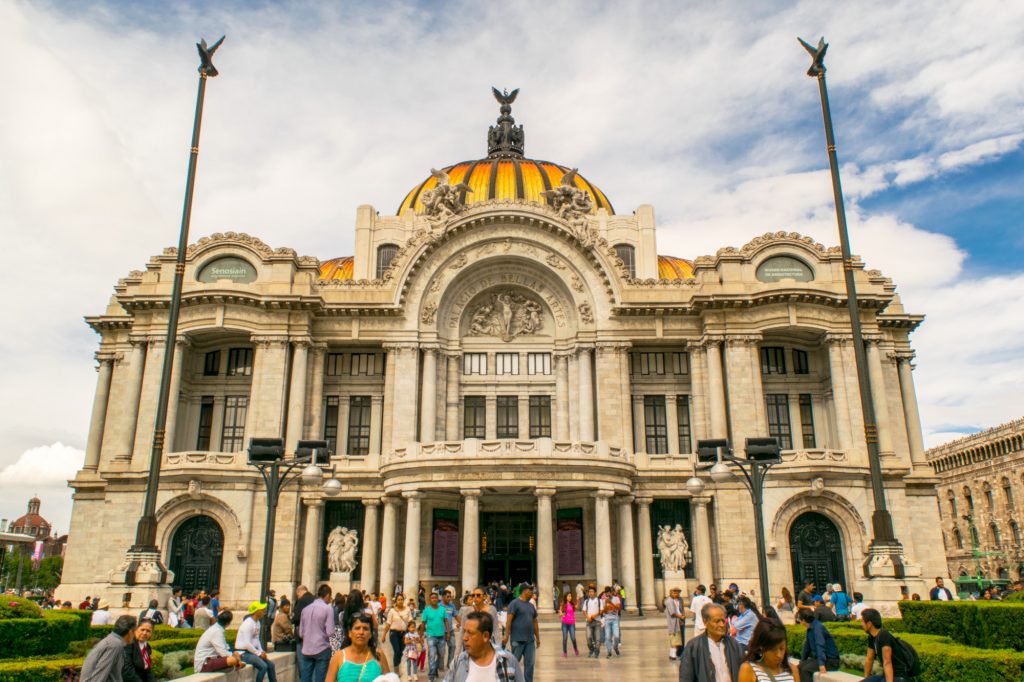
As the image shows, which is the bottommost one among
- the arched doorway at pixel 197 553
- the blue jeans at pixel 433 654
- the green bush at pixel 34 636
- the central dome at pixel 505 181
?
the blue jeans at pixel 433 654

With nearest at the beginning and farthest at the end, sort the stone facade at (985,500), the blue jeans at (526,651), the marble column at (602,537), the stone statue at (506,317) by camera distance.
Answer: the blue jeans at (526,651) < the marble column at (602,537) < the stone statue at (506,317) < the stone facade at (985,500)

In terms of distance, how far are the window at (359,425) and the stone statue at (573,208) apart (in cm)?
1502

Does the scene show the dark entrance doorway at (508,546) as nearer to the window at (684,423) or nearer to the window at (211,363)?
the window at (684,423)

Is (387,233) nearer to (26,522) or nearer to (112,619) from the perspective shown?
(112,619)

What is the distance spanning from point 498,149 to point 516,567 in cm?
4127

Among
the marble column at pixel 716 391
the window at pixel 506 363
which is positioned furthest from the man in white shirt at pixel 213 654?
the window at pixel 506 363

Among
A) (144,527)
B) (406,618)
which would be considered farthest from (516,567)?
(406,618)

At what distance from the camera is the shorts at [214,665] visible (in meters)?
13.4

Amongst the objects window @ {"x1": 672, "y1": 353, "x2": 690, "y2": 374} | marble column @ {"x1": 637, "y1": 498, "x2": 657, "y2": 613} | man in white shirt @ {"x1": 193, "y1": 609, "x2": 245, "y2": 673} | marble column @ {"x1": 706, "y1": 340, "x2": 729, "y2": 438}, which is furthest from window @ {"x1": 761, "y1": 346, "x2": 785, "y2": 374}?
man in white shirt @ {"x1": 193, "y1": 609, "x2": 245, "y2": 673}

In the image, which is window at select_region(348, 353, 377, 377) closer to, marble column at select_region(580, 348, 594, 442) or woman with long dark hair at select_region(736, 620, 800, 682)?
marble column at select_region(580, 348, 594, 442)

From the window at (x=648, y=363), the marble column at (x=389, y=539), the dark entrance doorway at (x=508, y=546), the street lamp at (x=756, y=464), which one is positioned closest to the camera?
the street lamp at (x=756, y=464)

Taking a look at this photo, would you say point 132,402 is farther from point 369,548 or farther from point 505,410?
point 505,410

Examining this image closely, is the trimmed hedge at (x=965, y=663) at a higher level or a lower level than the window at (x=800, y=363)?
lower

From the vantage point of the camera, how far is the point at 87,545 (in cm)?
4172
